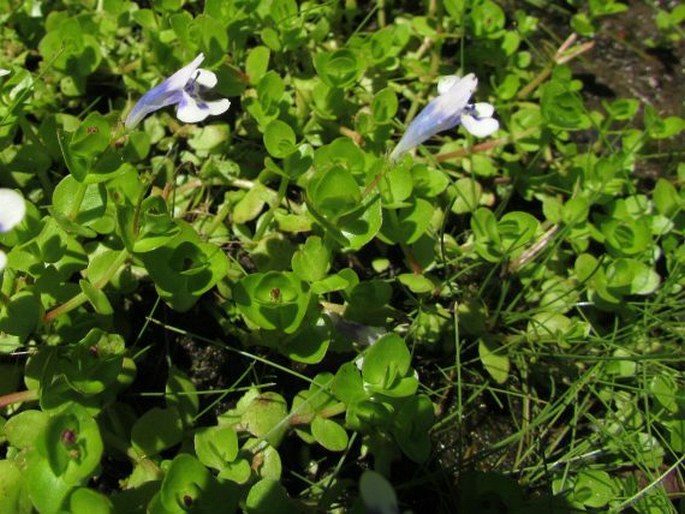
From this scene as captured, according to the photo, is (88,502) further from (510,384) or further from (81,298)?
(510,384)

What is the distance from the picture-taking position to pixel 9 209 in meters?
1.04

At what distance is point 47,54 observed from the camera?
1873 mm

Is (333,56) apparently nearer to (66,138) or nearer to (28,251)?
(66,138)

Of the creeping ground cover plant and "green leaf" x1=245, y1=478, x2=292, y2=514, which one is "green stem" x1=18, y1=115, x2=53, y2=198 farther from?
"green leaf" x1=245, y1=478, x2=292, y2=514

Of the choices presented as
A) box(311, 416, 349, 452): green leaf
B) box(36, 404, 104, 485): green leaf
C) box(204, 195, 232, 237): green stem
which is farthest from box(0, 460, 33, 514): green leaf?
box(204, 195, 232, 237): green stem

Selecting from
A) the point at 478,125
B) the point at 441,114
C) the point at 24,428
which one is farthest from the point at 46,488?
the point at 478,125

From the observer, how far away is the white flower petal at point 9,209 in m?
1.03

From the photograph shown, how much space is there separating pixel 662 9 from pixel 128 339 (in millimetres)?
2261

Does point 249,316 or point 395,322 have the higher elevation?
point 249,316

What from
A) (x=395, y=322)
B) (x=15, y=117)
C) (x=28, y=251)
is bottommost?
(x=395, y=322)

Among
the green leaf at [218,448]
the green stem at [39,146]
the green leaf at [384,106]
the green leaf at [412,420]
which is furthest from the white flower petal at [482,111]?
the green stem at [39,146]

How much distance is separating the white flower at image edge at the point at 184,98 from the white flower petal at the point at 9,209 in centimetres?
51

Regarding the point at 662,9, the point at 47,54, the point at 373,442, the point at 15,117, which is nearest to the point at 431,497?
the point at 373,442

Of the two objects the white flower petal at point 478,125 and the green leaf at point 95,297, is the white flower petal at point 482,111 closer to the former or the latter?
the white flower petal at point 478,125
